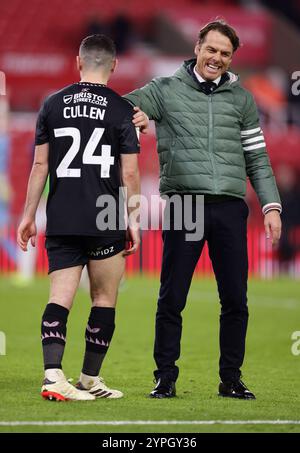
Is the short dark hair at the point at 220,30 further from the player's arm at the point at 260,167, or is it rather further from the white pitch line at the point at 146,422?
the white pitch line at the point at 146,422

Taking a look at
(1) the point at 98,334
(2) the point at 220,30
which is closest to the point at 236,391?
(1) the point at 98,334

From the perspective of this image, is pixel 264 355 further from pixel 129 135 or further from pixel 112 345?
pixel 129 135

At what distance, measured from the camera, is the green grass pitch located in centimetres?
655

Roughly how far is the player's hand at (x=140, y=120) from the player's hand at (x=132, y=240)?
0.62m

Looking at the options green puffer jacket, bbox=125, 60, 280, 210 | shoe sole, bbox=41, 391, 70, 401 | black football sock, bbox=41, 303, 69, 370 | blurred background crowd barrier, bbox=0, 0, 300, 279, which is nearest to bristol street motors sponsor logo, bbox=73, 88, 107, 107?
green puffer jacket, bbox=125, 60, 280, 210

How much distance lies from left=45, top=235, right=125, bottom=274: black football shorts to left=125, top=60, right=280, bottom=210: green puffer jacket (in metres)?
0.59

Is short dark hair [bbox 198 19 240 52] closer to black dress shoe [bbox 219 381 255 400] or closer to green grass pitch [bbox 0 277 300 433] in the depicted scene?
black dress shoe [bbox 219 381 255 400]

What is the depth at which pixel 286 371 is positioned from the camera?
31.4 ft

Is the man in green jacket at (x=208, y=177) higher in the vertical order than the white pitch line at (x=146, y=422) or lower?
higher

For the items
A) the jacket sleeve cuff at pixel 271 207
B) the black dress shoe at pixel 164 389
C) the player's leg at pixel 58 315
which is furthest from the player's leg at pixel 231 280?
the player's leg at pixel 58 315

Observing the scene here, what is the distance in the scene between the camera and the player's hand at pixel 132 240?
729 cm

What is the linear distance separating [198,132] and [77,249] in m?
1.07

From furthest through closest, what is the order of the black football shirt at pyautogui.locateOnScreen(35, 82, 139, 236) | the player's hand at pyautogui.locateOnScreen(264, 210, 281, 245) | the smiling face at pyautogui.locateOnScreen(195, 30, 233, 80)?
the player's hand at pyautogui.locateOnScreen(264, 210, 281, 245), the smiling face at pyautogui.locateOnScreen(195, 30, 233, 80), the black football shirt at pyautogui.locateOnScreen(35, 82, 139, 236)
